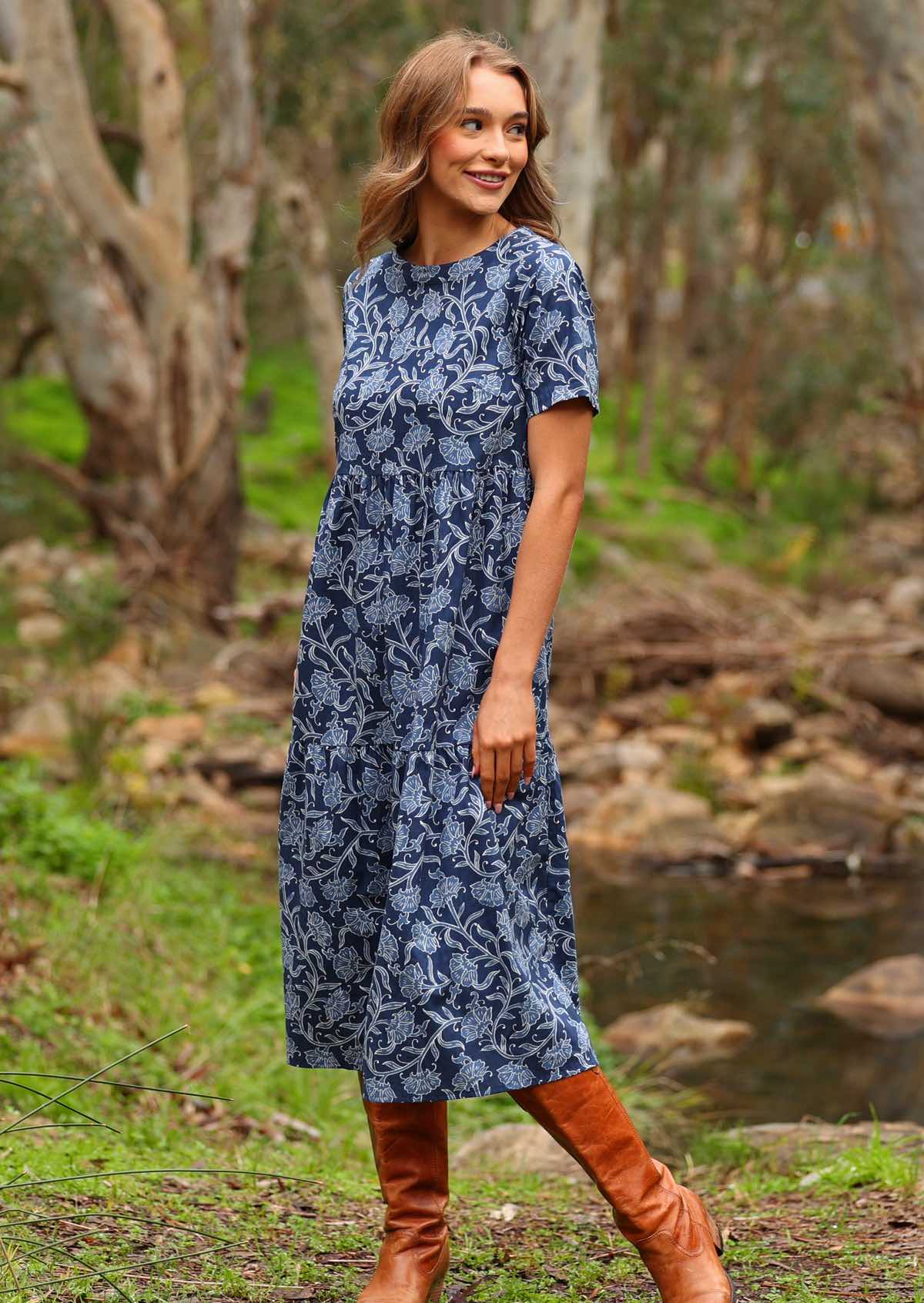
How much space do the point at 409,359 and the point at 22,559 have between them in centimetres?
948

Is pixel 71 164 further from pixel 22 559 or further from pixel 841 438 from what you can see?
pixel 841 438

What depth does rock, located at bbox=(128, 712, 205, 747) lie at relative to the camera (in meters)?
8.16

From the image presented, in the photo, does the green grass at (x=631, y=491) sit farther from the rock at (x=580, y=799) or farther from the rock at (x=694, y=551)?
the rock at (x=580, y=799)

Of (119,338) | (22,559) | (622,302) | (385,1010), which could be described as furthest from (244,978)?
(622,302)

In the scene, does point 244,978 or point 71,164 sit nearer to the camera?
point 244,978

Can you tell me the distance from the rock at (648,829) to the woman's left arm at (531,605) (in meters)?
5.42

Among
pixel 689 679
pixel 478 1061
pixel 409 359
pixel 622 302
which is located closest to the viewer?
pixel 478 1061

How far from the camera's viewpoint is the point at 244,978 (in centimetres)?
501

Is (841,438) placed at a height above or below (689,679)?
above

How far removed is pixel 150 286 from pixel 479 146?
27.4 feet

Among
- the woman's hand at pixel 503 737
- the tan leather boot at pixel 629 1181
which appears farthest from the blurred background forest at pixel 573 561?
the woman's hand at pixel 503 737

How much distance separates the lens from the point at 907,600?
1210 cm

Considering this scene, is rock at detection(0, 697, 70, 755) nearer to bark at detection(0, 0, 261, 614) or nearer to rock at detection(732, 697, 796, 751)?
bark at detection(0, 0, 261, 614)

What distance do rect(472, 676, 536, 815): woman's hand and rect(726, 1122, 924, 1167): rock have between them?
171 centimetres
